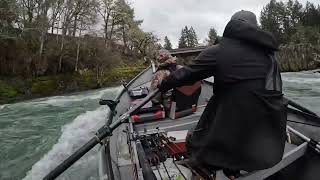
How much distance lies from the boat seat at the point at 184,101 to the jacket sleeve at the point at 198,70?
9.16 feet

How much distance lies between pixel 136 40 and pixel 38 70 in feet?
78.8

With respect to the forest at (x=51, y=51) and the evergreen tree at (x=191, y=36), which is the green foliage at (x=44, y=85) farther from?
the evergreen tree at (x=191, y=36)

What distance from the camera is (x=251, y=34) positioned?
2328 millimetres

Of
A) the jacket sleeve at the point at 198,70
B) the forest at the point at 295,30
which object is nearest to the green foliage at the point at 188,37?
the forest at the point at 295,30

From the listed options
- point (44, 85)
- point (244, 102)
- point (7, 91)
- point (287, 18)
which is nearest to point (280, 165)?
point (244, 102)

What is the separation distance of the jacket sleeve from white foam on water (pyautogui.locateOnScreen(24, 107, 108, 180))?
12.9 ft

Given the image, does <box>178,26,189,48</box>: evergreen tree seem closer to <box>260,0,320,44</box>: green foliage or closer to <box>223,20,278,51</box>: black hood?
<box>260,0,320,44</box>: green foliage

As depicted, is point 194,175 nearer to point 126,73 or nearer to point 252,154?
point 252,154

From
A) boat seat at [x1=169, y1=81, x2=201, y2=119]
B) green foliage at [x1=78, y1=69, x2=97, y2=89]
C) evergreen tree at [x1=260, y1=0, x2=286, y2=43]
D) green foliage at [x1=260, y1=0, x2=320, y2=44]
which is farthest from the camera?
evergreen tree at [x1=260, y1=0, x2=286, y2=43]

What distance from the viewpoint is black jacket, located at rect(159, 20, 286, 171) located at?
2.33m

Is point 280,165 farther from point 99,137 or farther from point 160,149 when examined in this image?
point 160,149

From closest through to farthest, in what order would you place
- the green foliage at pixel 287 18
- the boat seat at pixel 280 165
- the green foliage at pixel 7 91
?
the boat seat at pixel 280 165 < the green foliage at pixel 7 91 < the green foliage at pixel 287 18

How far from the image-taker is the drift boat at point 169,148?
2.98 meters

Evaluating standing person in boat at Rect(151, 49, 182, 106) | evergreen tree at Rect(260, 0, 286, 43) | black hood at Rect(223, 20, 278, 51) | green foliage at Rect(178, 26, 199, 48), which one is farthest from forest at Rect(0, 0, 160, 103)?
green foliage at Rect(178, 26, 199, 48)
